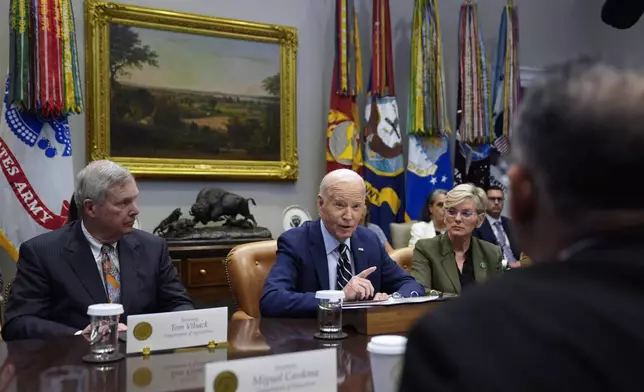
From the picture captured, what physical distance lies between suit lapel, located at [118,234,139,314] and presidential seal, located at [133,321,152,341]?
61cm

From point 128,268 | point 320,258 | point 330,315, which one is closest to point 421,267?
point 320,258

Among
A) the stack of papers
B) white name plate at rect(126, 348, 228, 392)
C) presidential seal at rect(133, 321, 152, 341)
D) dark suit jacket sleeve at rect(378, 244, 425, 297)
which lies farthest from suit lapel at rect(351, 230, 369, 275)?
presidential seal at rect(133, 321, 152, 341)

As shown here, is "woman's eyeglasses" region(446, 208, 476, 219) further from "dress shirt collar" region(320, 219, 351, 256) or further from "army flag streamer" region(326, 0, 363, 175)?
"army flag streamer" region(326, 0, 363, 175)

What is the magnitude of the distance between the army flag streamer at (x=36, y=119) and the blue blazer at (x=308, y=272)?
2124 millimetres

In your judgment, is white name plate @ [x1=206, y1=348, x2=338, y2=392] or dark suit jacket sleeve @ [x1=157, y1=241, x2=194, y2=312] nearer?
white name plate @ [x1=206, y1=348, x2=338, y2=392]

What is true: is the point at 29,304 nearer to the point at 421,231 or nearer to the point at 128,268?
the point at 128,268

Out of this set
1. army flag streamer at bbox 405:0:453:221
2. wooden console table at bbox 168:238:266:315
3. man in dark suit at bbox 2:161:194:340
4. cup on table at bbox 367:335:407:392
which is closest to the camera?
cup on table at bbox 367:335:407:392

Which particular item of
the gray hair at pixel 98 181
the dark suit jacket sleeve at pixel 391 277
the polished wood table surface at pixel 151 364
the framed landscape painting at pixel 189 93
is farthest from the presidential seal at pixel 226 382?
the framed landscape painting at pixel 189 93

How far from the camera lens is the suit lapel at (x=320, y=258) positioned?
2.52 meters

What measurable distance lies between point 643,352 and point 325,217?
2102mm

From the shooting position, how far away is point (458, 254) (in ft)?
10.4

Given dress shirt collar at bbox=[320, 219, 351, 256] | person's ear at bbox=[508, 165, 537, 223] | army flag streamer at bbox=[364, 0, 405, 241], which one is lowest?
dress shirt collar at bbox=[320, 219, 351, 256]

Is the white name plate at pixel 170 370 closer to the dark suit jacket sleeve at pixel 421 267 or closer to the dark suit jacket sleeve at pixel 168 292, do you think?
the dark suit jacket sleeve at pixel 168 292

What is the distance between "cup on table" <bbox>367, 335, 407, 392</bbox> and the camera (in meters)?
1.23
